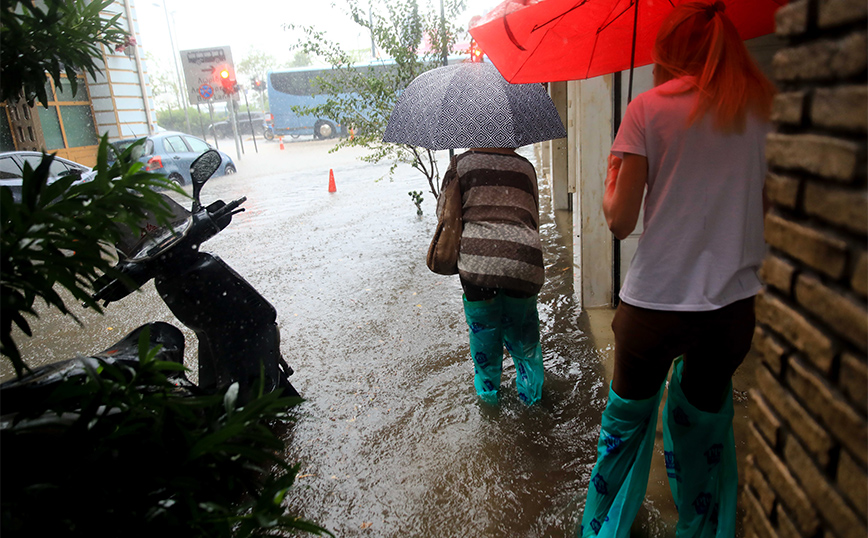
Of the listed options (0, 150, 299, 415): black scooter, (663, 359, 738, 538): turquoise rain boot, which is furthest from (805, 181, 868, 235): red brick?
(0, 150, 299, 415): black scooter

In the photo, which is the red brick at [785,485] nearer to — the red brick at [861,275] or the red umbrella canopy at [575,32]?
the red brick at [861,275]

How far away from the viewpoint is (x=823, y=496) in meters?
1.11

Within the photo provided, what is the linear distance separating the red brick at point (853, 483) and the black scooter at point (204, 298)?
2.33 meters

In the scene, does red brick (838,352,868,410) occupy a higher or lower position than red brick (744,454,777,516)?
higher

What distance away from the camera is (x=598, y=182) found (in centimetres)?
427

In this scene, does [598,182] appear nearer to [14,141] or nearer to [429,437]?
[429,437]

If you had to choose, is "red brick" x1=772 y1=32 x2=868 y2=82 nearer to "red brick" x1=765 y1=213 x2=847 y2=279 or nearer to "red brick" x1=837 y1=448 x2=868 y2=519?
"red brick" x1=765 y1=213 x2=847 y2=279

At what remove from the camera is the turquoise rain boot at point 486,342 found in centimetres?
305

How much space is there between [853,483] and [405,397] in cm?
277

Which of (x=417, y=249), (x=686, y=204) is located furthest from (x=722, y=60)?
(x=417, y=249)

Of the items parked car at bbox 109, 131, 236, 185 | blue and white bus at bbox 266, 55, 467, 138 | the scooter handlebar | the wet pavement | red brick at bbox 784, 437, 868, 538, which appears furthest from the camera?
blue and white bus at bbox 266, 55, 467, 138

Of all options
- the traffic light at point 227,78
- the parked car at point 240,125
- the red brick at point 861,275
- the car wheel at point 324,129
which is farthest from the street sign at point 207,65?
the red brick at point 861,275

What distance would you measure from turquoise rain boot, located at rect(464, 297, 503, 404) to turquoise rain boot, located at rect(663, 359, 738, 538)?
1116mm

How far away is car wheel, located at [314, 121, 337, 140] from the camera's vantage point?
30859mm
